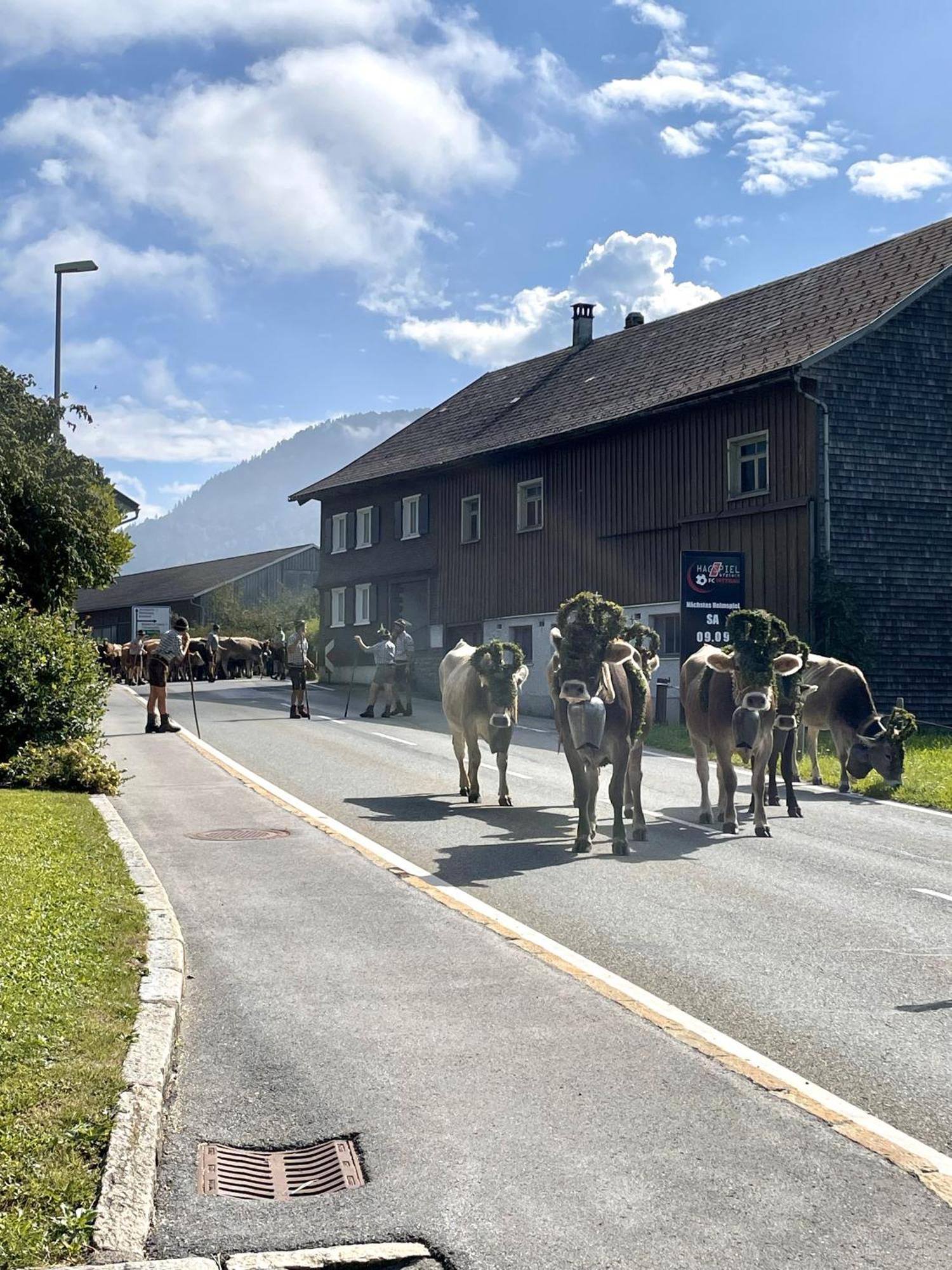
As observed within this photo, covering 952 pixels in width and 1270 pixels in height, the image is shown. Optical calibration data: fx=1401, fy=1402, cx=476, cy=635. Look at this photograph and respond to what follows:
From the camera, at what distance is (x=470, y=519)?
4378 cm

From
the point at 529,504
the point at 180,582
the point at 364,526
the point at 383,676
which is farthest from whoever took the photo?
the point at 180,582

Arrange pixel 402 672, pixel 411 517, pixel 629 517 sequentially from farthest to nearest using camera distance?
pixel 411 517
pixel 629 517
pixel 402 672

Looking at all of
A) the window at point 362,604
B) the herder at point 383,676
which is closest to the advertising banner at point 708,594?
the herder at point 383,676

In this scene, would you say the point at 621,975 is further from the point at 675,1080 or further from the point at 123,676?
the point at 123,676

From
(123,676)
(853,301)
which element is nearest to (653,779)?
(853,301)

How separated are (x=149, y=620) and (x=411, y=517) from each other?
24088mm

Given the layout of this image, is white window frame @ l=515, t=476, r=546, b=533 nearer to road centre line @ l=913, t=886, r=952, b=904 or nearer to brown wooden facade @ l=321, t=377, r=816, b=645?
brown wooden facade @ l=321, t=377, r=816, b=645

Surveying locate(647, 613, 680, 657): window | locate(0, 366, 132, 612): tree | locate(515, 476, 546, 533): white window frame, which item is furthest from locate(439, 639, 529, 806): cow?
locate(515, 476, 546, 533): white window frame

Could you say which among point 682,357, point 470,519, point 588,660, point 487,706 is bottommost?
point 487,706

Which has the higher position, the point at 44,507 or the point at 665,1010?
the point at 44,507

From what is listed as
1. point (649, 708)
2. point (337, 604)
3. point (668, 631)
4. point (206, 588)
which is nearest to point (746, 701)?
point (649, 708)

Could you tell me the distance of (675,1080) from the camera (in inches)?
227

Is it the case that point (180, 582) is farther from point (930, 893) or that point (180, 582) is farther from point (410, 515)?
point (930, 893)

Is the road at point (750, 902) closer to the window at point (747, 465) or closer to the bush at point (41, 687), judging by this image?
the bush at point (41, 687)
